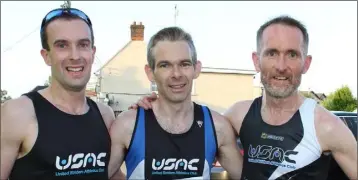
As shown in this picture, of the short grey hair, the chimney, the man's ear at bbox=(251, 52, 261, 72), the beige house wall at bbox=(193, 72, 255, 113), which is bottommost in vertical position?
the beige house wall at bbox=(193, 72, 255, 113)

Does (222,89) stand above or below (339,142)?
below

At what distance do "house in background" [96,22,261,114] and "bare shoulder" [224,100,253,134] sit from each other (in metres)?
17.6

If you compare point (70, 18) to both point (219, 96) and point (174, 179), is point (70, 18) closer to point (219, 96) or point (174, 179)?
point (174, 179)

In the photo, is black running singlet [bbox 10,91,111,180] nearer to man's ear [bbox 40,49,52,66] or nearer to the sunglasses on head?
man's ear [bbox 40,49,52,66]

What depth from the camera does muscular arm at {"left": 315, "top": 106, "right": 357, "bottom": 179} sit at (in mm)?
2975

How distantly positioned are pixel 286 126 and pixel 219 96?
1872 cm

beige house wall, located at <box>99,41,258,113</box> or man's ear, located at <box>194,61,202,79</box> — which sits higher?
man's ear, located at <box>194,61,202,79</box>

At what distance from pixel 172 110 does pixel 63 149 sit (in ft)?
3.03

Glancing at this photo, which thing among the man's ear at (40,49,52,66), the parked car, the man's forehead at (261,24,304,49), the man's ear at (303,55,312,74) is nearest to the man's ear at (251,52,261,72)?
the man's forehead at (261,24,304,49)

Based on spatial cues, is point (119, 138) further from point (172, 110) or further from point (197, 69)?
point (197, 69)

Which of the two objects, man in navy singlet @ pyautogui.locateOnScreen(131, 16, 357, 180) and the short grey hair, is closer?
man in navy singlet @ pyautogui.locateOnScreen(131, 16, 357, 180)

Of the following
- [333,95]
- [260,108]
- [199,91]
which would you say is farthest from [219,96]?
[260,108]

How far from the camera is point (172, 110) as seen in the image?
3379 mm

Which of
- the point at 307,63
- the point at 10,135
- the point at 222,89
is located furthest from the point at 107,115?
the point at 222,89
